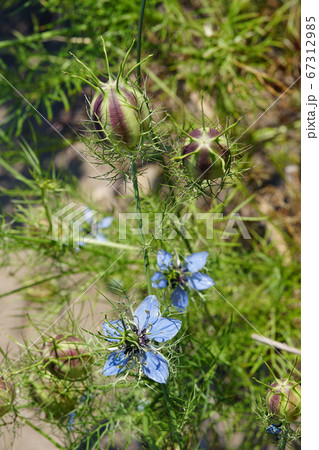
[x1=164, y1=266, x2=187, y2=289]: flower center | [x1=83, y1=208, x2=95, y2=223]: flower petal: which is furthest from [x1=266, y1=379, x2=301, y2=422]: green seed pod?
[x1=83, y1=208, x2=95, y2=223]: flower petal

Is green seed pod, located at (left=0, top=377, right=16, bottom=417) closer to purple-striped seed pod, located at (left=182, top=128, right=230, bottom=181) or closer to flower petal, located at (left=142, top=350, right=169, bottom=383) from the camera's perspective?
flower petal, located at (left=142, top=350, right=169, bottom=383)

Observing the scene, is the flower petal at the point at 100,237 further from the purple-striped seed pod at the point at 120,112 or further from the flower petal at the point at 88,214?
the purple-striped seed pod at the point at 120,112

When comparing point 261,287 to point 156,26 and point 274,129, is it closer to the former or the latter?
point 274,129

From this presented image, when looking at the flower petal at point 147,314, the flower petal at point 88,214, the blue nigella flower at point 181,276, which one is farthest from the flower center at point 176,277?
the flower petal at point 88,214

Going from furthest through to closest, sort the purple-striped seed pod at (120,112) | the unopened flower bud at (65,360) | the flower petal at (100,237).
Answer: the flower petal at (100,237) < the unopened flower bud at (65,360) < the purple-striped seed pod at (120,112)

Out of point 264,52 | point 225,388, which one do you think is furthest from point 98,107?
point 264,52

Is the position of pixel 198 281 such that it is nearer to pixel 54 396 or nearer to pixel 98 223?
pixel 54 396

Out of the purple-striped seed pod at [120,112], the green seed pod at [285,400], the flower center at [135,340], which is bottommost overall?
the green seed pod at [285,400]
